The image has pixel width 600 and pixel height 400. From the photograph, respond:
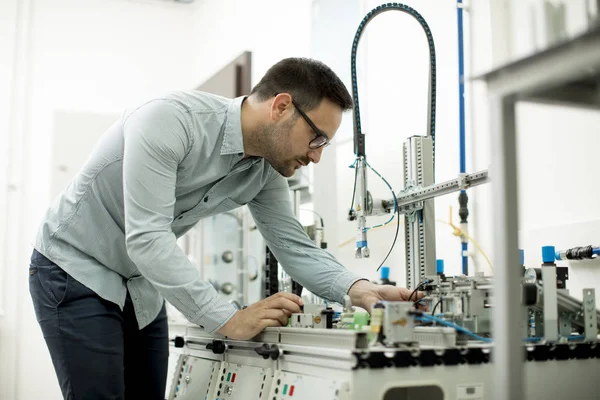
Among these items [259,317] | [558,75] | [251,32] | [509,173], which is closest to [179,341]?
[259,317]

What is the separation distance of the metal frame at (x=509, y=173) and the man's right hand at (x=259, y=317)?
2.44 ft

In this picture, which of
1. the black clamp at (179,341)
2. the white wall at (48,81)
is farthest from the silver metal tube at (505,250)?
the white wall at (48,81)

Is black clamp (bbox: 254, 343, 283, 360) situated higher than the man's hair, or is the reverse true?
the man's hair

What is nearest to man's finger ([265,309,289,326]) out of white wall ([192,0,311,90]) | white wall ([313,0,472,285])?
white wall ([313,0,472,285])

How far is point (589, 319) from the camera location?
1.48 metres

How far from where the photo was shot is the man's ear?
1.75 metres

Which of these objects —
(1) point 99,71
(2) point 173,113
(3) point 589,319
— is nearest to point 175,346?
(2) point 173,113

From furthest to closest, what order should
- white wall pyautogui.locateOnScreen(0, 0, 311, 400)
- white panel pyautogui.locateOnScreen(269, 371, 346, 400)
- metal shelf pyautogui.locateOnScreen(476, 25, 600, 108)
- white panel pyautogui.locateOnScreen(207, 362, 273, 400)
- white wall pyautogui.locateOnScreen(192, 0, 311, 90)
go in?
white wall pyautogui.locateOnScreen(0, 0, 311, 400) < white wall pyautogui.locateOnScreen(192, 0, 311, 90) < white panel pyautogui.locateOnScreen(207, 362, 273, 400) < white panel pyautogui.locateOnScreen(269, 371, 346, 400) < metal shelf pyautogui.locateOnScreen(476, 25, 600, 108)

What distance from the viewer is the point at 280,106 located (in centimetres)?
177

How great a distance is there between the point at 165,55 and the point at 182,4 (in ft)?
1.58

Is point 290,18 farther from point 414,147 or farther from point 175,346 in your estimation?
point 175,346

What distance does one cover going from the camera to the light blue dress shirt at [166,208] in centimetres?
155

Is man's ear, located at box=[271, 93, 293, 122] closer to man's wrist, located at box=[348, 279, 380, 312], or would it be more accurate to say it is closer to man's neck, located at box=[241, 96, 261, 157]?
man's neck, located at box=[241, 96, 261, 157]

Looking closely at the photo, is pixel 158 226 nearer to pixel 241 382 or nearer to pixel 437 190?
pixel 241 382
